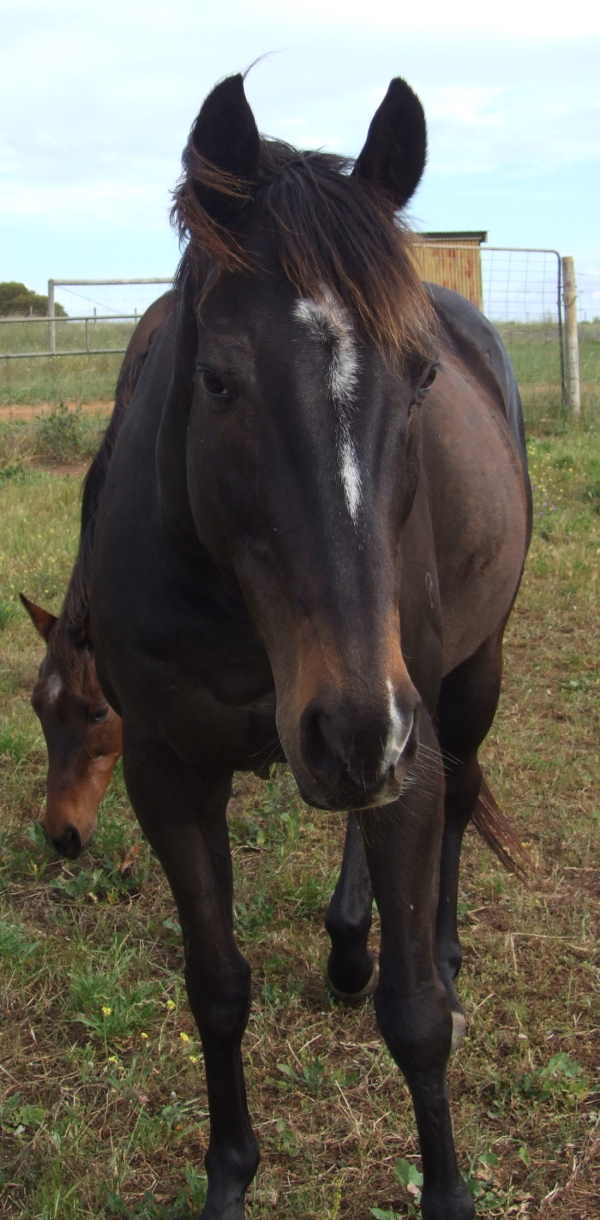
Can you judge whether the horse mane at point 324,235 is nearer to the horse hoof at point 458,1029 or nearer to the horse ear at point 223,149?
the horse ear at point 223,149

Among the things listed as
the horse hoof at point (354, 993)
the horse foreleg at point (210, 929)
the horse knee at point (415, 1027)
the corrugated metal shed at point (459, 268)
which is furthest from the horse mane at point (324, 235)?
the corrugated metal shed at point (459, 268)

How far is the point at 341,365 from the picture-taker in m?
1.69

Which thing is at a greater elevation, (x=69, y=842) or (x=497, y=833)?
(x=497, y=833)

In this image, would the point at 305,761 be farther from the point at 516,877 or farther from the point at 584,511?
the point at 584,511

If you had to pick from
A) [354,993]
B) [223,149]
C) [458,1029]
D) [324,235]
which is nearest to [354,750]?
[324,235]

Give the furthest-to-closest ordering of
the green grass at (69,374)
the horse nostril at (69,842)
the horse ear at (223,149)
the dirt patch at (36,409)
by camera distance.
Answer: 1. the green grass at (69,374)
2. the dirt patch at (36,409)
3. the horse nostril at (69,842)
4. the horse ear at (223,149)

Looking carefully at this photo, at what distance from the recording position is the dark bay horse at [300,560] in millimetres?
1625

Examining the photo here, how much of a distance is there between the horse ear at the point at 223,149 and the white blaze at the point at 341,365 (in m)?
0.27

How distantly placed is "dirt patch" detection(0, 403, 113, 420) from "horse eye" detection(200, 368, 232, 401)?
35.8 ft

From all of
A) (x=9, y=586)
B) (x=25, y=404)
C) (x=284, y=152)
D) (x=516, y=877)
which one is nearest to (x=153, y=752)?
(x=284, y=152)

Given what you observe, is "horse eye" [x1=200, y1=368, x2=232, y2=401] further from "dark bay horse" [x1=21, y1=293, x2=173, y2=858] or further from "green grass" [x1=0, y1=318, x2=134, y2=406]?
"green grass" [x1=0, y1=318, x2=134, y2=406]

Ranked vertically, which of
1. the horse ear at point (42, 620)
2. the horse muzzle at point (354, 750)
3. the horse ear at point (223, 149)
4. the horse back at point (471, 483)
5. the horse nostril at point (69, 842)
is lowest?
the horse nostril at point (69, 842)

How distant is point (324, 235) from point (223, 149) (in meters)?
0.27

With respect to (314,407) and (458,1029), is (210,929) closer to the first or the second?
(458,1029)
